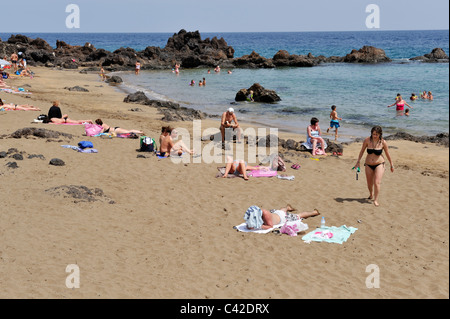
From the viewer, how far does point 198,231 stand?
7703 mm

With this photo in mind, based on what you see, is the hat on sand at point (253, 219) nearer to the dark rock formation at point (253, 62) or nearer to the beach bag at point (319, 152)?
the beach bag at point (319, 152)

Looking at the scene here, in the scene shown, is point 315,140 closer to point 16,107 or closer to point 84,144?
point 84,144

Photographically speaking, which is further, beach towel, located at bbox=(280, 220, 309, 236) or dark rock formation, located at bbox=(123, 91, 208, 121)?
dark rock formation, located at bbox=(123, 91, 208, 121)

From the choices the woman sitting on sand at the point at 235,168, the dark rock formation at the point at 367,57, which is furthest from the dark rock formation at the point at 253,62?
the woman sitting on sand at the point at 235,168

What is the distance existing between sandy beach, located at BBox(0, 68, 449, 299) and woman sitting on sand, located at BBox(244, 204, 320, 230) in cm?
23

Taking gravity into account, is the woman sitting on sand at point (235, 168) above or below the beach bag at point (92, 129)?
below

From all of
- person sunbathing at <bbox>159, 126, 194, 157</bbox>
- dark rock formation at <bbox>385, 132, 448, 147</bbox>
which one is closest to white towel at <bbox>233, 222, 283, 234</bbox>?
person sunbathing at <bbox>159, 126, 194, 157</bbox>

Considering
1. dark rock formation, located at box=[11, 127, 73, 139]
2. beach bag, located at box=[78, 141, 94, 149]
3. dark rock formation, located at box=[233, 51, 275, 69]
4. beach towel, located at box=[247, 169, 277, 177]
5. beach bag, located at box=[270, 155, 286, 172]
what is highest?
dark rock formation, located at box=[233, 51, 275, 69]

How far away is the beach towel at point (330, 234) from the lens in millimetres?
7383

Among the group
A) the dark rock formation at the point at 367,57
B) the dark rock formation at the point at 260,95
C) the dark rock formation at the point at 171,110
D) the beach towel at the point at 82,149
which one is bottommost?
the beach towel at the point at 82,149

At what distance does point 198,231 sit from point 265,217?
3.88 ft

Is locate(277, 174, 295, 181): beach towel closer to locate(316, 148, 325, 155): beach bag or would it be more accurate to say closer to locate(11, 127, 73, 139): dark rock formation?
locate(316, 148, 325, 155): beach bag

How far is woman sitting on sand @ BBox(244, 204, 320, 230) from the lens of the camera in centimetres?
768

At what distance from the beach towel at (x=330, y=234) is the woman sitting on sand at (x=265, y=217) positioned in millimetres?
549
